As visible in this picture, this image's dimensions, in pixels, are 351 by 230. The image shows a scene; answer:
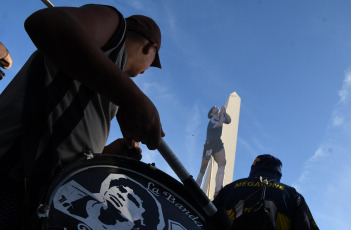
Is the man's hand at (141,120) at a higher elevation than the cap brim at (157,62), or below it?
below

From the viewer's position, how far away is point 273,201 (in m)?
2.50

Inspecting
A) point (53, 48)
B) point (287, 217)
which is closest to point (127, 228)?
point (53, 48)

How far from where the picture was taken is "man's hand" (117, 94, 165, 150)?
23.5 inches

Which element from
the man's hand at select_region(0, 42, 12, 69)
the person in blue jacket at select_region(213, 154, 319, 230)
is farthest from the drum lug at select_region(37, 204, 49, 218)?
the person in blue jacket at select_region(213, 154, 319, 230)

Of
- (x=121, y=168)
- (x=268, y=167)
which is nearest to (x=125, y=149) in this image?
(x=121, y=168)

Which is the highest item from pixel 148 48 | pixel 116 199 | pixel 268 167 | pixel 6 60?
pixel 268 167

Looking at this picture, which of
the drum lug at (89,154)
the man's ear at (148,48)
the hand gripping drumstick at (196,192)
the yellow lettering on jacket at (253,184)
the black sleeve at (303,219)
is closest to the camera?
the drum lug at (89,154)

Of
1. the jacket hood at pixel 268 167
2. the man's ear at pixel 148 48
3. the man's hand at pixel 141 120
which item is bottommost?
the man's hand at pixel 141 120

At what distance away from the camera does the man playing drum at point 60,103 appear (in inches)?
22.9

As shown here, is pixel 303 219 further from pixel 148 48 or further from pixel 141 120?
pixel 141 120

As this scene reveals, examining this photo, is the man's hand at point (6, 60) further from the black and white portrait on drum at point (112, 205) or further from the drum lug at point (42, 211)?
the drum lug at point (42, 211)

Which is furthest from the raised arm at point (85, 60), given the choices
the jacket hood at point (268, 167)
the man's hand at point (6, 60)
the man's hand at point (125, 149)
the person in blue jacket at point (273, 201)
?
the jacket hood at point (268, 167)

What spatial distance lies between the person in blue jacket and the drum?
1578 millimetres

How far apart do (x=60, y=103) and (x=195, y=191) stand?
404mm
